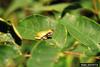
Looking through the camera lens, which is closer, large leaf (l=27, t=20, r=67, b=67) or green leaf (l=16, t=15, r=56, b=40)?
large leaf (l=27, t=20, r=67, b=67)

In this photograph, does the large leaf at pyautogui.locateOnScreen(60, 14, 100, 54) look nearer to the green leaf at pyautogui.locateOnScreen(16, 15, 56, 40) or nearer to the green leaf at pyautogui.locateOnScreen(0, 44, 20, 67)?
the green leaf at pyautogui.locateOnScreen(16, 15, 56, 40)

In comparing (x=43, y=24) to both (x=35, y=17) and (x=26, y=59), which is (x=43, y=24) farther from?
(x=26, y=59)

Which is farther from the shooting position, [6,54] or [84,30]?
[84,30]

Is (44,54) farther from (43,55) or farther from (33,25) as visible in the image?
(33,25)

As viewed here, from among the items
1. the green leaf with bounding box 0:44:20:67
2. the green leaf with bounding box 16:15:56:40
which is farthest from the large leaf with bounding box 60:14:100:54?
the green leaf with bounding box 0:44:20:67

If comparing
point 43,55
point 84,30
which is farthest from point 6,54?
point 84,30

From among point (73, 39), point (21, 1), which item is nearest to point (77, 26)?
point (73, 39)
